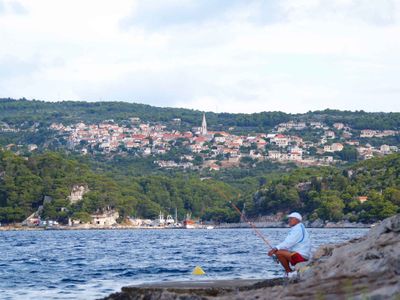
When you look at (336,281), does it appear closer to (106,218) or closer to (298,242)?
(298,242)

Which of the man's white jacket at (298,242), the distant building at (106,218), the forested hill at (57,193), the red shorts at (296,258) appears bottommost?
the distant building at (106,218)

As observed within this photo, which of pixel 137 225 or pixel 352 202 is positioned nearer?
pixel 352 202

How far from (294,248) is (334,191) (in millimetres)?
135694

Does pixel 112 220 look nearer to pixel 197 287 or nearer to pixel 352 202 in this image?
pixel 352 202

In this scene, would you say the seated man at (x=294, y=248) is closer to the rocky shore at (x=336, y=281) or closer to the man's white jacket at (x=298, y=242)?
the man's white jacket at (x=298, y=242)

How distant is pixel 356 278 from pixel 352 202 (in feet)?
435

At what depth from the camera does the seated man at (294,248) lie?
61.3 feet

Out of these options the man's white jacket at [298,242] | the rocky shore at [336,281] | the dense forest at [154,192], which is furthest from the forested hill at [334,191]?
the rocky shore at [336,281]

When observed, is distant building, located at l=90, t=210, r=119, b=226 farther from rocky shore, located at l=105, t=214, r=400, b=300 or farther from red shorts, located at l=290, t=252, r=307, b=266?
rocky shore, located at l=105, t=214, r=400, b=300

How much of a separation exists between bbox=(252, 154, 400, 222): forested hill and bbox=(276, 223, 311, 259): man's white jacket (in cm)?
12069

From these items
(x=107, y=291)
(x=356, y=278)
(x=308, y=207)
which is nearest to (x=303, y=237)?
(x=356, y=278)

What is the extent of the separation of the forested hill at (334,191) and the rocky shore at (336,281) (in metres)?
122

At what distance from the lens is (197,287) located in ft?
58.4

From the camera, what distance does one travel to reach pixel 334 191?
154m
